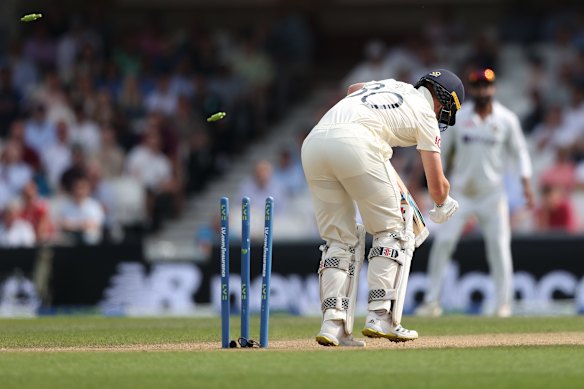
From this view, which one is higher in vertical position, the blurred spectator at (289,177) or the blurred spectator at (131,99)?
the blurred spectator at (131,99)

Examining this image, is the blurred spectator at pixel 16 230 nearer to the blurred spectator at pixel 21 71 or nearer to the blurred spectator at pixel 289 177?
the blurred spectator at pixel 289 177

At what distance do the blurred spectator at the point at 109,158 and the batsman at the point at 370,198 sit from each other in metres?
11.3

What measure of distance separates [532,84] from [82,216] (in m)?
6.58

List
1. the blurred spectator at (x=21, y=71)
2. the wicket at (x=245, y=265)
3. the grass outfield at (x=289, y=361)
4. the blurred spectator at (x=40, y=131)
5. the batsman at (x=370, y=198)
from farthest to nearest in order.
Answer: the blurred spectator at (x=21, y=71) → the blurred spectator at (x=40, y=131) → the batsman at (x=370, y=198) → the wicket at (x=245, y=265) → the grass outfield at (x=289, y=361)

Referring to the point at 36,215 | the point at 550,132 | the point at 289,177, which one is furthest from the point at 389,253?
the point at 289,177

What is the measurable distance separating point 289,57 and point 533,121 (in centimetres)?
494

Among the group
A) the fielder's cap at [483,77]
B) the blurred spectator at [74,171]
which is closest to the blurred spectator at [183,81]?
the blurred spectator at [74,171]

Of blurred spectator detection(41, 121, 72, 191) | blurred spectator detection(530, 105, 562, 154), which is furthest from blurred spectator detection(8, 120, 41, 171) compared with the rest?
blurred spectator detection(530, 105, 562, 154)

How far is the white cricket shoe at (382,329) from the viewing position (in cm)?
811

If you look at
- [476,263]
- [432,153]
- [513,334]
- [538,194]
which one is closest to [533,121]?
[538,194]

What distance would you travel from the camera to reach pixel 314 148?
809 cm

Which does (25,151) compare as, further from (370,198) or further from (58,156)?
(370,198)

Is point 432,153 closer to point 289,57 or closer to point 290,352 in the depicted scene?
point 290,352

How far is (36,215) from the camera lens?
674 inches
